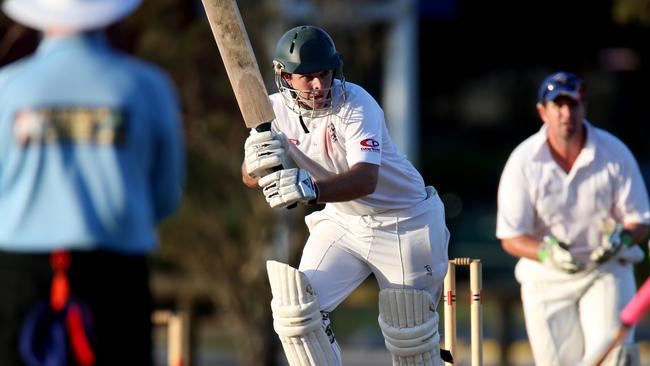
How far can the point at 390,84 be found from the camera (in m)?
14.5

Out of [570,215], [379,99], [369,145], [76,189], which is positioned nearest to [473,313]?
[570,215]

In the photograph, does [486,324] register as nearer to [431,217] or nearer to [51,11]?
[431,217]

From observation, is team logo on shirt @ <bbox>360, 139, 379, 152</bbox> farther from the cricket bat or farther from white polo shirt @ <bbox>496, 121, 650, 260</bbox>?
white polo shirt @ <bbox>496, 121, 650, 260</bbox>

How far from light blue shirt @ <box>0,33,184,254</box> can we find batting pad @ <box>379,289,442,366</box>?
75.9 inches

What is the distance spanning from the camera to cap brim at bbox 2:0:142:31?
3814 millimetres

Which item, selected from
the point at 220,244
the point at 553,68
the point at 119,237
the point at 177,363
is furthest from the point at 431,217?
the point at 553,68

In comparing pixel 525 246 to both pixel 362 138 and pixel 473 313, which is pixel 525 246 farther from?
pixel 362 138

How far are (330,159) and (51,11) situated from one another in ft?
6.53

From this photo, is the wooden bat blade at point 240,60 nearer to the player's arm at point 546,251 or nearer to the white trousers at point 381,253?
the white trousers at point 381,253

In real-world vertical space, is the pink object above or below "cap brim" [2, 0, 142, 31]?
below

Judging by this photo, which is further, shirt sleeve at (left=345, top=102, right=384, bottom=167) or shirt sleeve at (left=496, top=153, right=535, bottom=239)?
shirt sleeve at (left=496, top=153, right=535, bottom=239)

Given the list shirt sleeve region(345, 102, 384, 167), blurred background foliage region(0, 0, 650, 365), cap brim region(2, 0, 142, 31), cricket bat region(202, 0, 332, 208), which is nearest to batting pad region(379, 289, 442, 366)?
shirt sleeve region(345, 102, 384, 167)

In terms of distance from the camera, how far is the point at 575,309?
6500mm

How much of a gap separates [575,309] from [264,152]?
1918 millimetres
